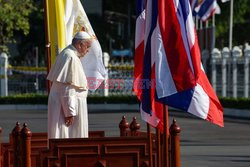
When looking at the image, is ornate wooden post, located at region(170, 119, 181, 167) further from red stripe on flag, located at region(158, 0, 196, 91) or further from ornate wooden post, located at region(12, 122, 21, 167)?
ornate wooden post, located at region(12, 122, 21, 167)

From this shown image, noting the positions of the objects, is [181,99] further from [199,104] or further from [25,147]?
[25,147]

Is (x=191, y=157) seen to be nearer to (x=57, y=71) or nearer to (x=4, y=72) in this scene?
(x=57, y=71)

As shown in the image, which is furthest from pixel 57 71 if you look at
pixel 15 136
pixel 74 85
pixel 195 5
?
pixel 195 5

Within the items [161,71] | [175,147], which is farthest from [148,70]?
[175,147]

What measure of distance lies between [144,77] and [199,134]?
14.4 metres

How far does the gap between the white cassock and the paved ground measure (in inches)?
192

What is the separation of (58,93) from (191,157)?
6.63 meters

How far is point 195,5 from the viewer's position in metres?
43.2

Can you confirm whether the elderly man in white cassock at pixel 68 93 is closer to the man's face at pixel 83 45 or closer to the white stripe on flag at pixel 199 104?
the man's face at pixel 83 45

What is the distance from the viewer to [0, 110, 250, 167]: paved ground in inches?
670

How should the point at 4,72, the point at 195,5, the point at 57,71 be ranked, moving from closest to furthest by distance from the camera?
the point at 57,71
the point at 4,72
the point at 195,5

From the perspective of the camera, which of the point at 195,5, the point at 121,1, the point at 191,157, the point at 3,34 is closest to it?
A: the point at 191,157

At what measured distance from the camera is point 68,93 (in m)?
11.1

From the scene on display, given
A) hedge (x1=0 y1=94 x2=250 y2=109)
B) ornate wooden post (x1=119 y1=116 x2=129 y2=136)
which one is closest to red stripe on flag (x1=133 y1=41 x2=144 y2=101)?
ornate wooden post (x1=119 y1=116 x2=129 y2=136)
